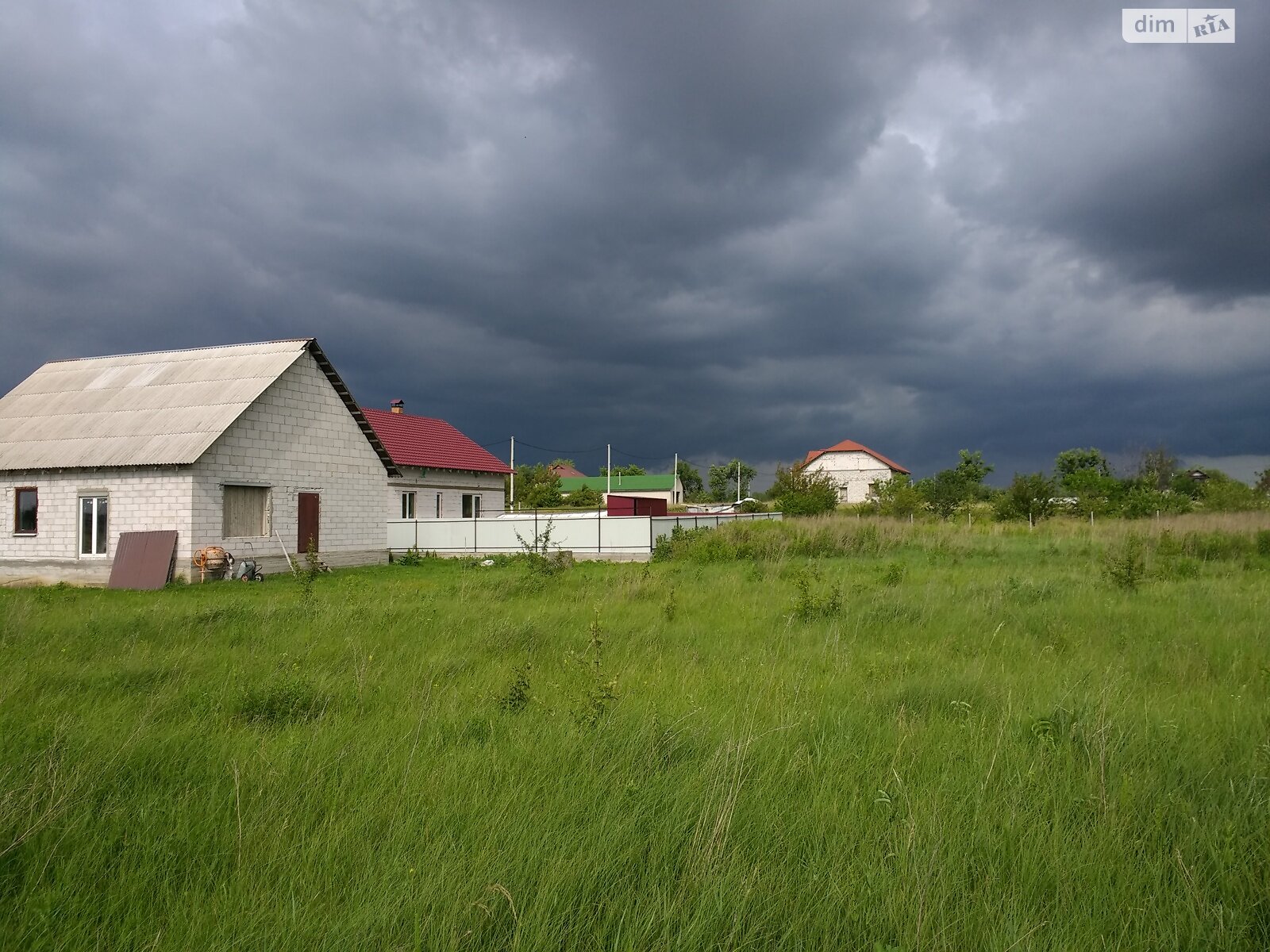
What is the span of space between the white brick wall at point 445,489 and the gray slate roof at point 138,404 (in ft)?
20.4

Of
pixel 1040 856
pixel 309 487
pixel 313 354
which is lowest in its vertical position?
pixel 1040 856

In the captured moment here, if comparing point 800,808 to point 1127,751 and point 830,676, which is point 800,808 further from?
point 830,676

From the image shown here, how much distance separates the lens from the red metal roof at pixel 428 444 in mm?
35062

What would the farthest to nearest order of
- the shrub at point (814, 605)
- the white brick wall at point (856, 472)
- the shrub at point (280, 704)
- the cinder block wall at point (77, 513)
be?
the white brick wall at point (856, 472), the cinder block wall at point (77, 513), the shrub at point (814, 605), the shrub at point (280, 704)

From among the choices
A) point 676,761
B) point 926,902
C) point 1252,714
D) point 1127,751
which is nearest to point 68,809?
point 676,761

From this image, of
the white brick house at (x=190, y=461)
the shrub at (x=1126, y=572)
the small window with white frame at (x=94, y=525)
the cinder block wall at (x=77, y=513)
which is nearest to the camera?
the shrub at (x=1126, y=572)

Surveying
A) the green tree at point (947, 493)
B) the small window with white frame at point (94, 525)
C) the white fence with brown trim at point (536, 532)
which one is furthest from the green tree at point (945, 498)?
the small window with white frame at point (94, 525)

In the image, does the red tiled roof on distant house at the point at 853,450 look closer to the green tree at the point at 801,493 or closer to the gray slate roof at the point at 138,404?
the green tree at the point at 801,493

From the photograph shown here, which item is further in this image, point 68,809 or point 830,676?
point 830,676

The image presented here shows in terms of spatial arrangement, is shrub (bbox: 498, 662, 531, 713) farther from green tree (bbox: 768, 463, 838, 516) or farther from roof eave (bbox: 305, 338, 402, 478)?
green tree (bbox: 768, 463, 838, 516)

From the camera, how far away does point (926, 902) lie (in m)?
3.11

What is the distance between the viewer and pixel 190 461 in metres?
20.0

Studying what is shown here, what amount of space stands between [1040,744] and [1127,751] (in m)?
0.50

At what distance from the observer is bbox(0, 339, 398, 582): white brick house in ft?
68.8
